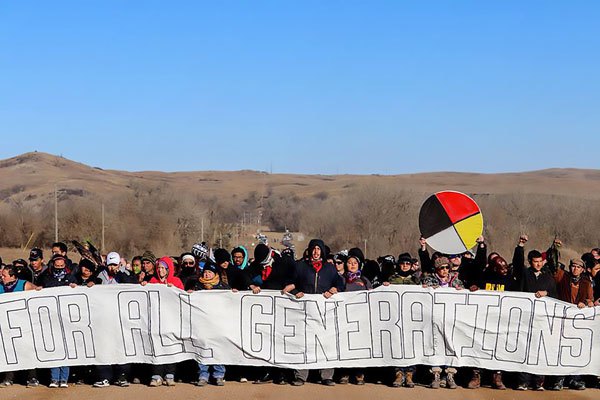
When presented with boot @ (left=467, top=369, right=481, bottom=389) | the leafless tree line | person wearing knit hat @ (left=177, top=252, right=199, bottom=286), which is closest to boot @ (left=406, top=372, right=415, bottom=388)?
boot @ (left=467, top=369, right=481, bottom=389)

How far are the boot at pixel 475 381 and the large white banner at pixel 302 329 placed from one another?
4.0 inches

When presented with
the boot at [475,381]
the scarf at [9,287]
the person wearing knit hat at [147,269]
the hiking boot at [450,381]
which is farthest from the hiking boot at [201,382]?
the boot at [475,381]

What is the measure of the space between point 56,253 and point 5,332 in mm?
1549

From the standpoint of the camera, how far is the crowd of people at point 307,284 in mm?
11688

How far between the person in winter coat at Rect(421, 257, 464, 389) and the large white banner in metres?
0.13

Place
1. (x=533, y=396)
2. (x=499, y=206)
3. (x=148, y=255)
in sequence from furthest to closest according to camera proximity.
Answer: (x=499, y=206) < (x=148, y=255) < (x=533, y=396)

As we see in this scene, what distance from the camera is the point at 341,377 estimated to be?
11898mm

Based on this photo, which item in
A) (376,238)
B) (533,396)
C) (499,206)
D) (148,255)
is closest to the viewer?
(533,396)

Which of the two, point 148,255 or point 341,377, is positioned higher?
point 148,255

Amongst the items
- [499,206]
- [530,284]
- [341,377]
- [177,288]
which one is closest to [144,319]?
[177,288]

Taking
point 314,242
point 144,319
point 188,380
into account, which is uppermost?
point 314,242

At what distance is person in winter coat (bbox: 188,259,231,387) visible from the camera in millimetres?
11695

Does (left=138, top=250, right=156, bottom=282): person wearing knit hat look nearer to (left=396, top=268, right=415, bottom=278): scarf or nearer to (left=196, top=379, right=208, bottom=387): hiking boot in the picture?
(left=196, top=379, right=208, bottom=387): hiking boot

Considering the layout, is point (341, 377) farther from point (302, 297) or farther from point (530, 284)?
point (530, 284)
